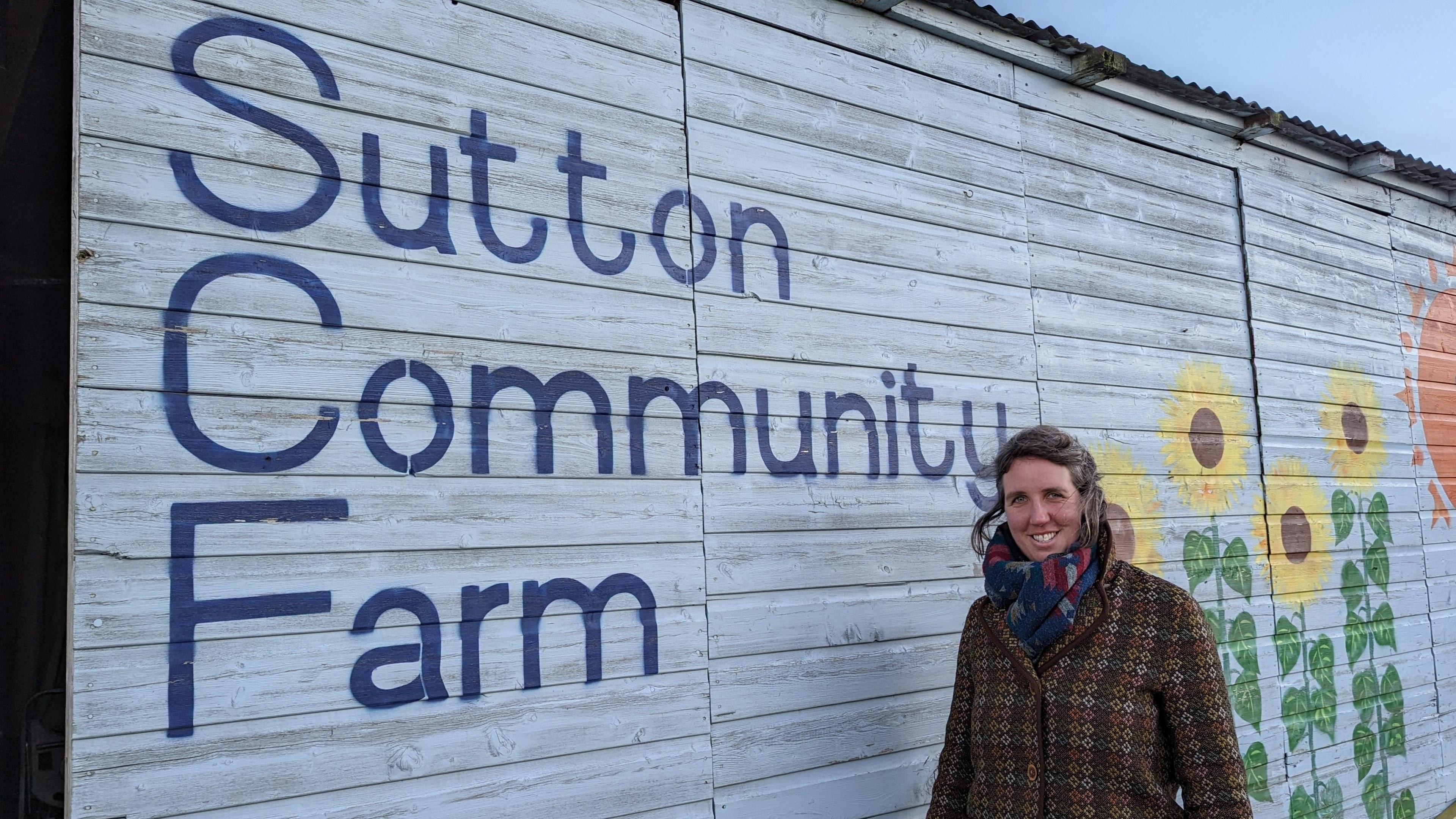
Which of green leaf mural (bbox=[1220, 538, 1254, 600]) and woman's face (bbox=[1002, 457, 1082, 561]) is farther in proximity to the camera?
green leaf mural (bbox=[1220, 538, 1254, 600])

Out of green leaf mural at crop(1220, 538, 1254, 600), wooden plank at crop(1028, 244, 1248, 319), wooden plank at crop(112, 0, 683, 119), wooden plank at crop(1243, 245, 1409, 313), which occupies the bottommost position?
green leaf mural at crop(1220, 538, 1254, 600)

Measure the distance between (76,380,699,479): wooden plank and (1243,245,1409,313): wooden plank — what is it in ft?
10.9

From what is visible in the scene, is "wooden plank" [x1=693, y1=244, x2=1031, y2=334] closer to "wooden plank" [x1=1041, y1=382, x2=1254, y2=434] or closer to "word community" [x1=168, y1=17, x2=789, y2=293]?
"word community" [x1=168, y1=17, x2=789, y2=293]

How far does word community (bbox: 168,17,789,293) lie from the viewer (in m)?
2.42

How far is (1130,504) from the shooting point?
4246mm

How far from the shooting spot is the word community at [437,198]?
2.42m

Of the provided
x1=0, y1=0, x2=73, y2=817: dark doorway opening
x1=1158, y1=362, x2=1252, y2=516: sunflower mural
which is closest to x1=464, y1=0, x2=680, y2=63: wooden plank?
x1=0, y1=0, x2=73, y2=817: dark doorway opening

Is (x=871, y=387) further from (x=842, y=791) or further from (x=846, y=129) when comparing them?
(x=842, y=791)

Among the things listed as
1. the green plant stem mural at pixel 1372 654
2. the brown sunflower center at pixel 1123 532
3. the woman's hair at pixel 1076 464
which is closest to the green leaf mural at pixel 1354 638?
the green plant stem mural at pixel 1372 654

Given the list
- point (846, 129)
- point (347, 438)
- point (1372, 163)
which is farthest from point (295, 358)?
point (1372, 163)

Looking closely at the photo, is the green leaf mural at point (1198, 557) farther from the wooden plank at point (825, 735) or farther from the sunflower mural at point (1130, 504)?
the wooden plank at point (825, 735)

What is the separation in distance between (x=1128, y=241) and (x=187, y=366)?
3553 mm

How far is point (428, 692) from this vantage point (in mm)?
2553

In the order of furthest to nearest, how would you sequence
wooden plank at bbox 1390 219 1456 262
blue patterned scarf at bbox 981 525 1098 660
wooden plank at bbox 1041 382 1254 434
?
1. wooden plank at bbox 1390 219 1456 262
2. wooden plank at bbox 1041 382 1254 434
3. blue patterned scarf at bbox 981 525 1098 660
